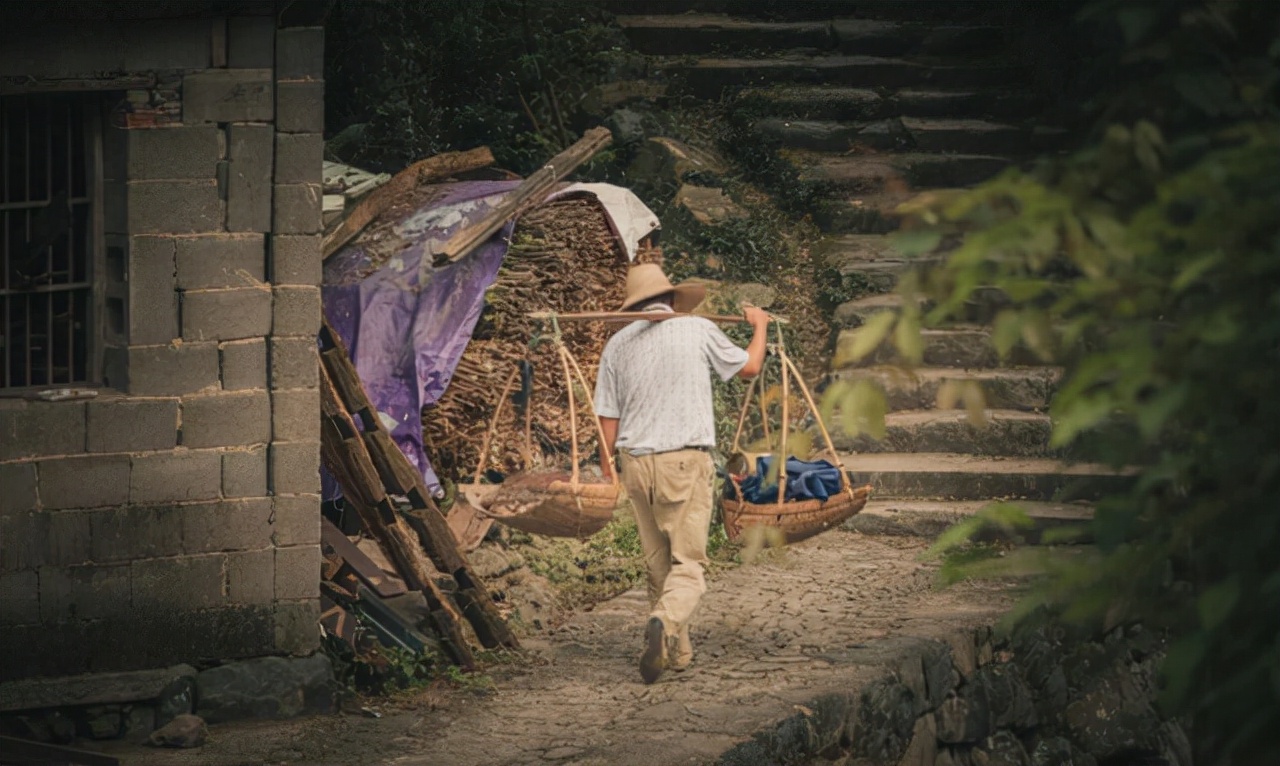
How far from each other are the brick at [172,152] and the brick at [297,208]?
373mm

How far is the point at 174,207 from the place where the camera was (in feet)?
26.9

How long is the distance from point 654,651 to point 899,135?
867cm

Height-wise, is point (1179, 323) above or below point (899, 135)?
below

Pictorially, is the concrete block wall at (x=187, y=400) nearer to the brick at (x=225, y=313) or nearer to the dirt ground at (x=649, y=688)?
the brick at (x=225, y=313)

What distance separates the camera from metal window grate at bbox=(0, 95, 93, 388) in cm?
810

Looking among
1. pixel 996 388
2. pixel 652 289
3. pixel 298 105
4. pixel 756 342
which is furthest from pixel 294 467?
pixel 996 388

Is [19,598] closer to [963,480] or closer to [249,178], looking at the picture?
[249,178]

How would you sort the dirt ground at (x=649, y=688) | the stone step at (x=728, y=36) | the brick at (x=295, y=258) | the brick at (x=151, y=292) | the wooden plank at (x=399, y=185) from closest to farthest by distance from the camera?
the dirt ground at (x=649, y=688) → the brick at (x=151, y=292) → the brick at (x=295, y=258) → the wooden plank at (x=399, y=185) → the stone step at (x=728, y=36)

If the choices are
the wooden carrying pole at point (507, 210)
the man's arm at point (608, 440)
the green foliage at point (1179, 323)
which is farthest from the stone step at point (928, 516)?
the green foliage at point (1179, 323)

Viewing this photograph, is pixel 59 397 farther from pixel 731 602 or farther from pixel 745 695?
pixel 731 602

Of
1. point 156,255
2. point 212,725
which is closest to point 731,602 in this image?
point 212,725

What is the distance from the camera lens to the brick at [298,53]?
838cm

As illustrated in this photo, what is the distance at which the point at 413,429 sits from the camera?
430 inches

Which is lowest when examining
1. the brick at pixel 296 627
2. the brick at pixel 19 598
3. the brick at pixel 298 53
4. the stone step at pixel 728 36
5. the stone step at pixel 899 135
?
the brick at pixel 296 627
